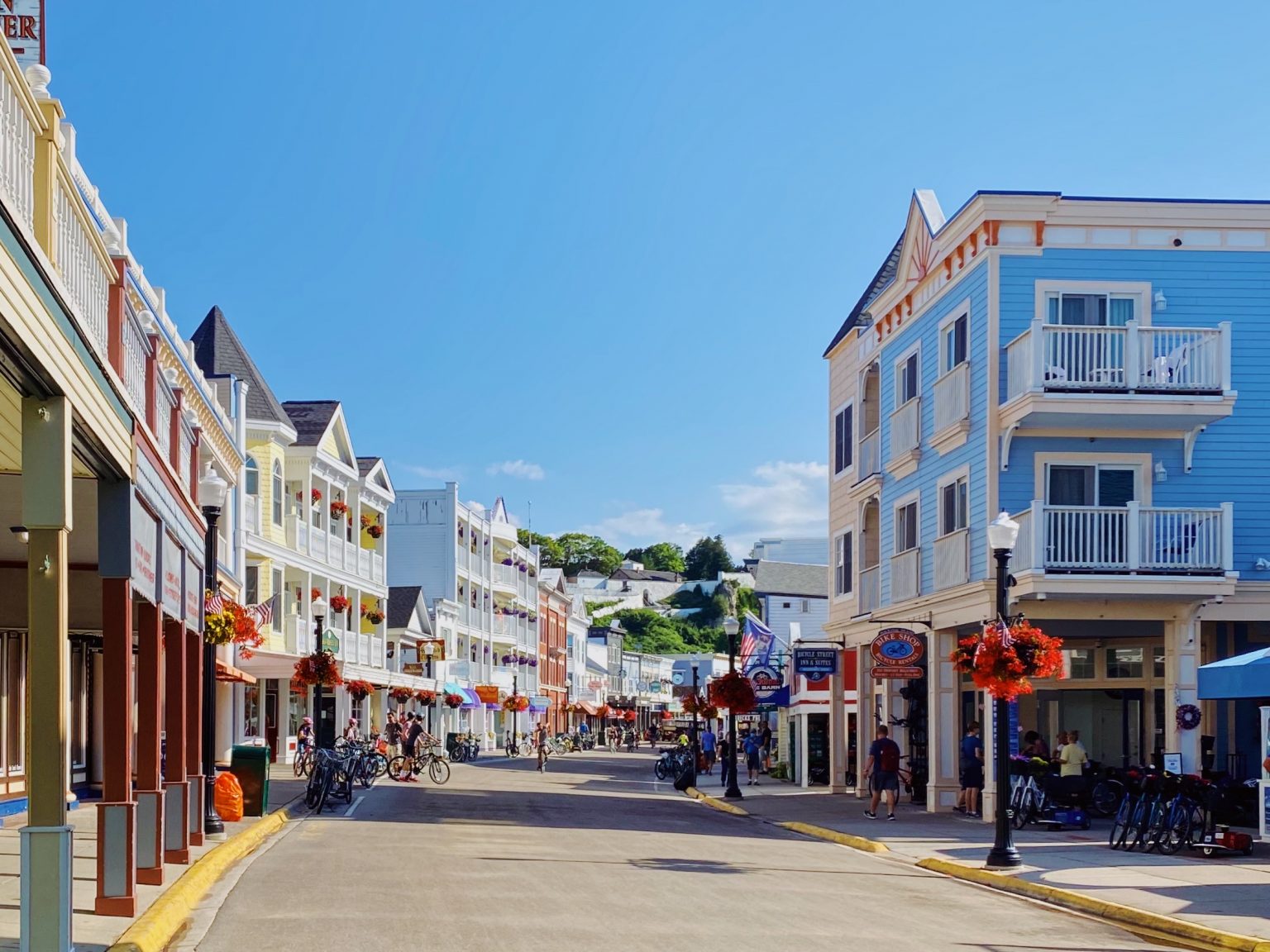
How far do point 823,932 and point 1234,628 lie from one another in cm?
1880

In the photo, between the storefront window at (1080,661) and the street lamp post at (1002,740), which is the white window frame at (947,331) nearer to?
the storefront window at (1080,661)

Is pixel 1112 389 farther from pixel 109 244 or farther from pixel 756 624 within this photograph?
pixel 756 624

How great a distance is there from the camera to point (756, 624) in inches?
1879

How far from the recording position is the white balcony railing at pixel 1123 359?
26125 mm

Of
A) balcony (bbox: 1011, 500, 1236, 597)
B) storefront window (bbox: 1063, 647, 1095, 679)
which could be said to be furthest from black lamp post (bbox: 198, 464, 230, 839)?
storefront window (bbox: 1063, 647, 1095, 679)

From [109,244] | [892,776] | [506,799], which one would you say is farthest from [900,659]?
[109,244]

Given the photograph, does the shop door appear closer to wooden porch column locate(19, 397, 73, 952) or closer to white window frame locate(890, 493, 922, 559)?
white window frame locate(890, 493, 922, 559)

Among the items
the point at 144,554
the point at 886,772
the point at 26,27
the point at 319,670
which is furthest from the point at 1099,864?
the point at 319,670

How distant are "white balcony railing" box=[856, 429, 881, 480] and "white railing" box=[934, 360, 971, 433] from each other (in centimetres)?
493

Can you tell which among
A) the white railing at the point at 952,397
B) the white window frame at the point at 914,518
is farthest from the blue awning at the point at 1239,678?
the white window frame at the point at 914,518

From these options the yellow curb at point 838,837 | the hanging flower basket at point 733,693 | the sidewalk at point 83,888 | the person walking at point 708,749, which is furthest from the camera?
the person walking at point 708,749

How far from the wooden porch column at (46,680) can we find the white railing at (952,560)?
66.8ft

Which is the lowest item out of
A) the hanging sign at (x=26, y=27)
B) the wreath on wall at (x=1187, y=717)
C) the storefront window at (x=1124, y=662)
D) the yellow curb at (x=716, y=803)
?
the yellow curb at (x=716, y=803)

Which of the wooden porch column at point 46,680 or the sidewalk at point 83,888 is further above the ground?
the wooden porch column at point 46,680
